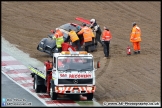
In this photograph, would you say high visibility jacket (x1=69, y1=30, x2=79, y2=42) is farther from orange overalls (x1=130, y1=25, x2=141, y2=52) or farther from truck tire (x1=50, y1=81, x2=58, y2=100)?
truck tire (x1=50, y1=81, x2=58, y2=100)

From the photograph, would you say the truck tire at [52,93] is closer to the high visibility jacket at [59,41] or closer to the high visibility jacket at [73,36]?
the high visibility jacket at [59,41]

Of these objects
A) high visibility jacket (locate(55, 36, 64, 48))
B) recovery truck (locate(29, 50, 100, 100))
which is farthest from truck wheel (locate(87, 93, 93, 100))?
high visibility jacket (locate(55, 36, 64, 48))

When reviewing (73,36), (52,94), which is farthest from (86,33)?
(52,94)

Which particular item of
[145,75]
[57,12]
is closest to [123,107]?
[145,75]

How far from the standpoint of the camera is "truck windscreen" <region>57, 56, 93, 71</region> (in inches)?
1112

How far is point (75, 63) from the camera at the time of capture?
92.8ft

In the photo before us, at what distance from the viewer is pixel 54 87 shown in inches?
1114

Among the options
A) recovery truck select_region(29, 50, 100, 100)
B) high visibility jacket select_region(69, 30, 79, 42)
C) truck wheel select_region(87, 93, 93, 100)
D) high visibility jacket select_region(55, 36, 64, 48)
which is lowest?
truck wheel select_region(87, 93, 93, 100)

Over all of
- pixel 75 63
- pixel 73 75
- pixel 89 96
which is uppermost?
pixel 75 63

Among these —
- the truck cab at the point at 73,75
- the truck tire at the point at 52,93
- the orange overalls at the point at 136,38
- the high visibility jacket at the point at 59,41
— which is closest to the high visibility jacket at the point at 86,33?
the high visibility jacket at the point at 59,41

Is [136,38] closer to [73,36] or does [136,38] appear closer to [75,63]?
[73,36]

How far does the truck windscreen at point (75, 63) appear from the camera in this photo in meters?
28.2

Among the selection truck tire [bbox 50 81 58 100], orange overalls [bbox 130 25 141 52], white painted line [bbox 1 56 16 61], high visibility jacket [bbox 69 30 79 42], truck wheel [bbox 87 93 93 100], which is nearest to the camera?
truck tire [bbox 50 81 58 100]

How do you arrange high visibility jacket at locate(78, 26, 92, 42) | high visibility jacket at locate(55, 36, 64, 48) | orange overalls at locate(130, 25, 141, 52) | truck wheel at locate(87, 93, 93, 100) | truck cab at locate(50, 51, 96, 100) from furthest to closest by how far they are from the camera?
high visibility jacket at locate(78, 26, 92, 42), orange overalls at locate(130, 25, 141, 52), high visibility jacket at locate(55, 36, 64, 48), truck wheel at locate(87, 93, 93, 100), truck cab at locate(50, 51, 96, 100)
